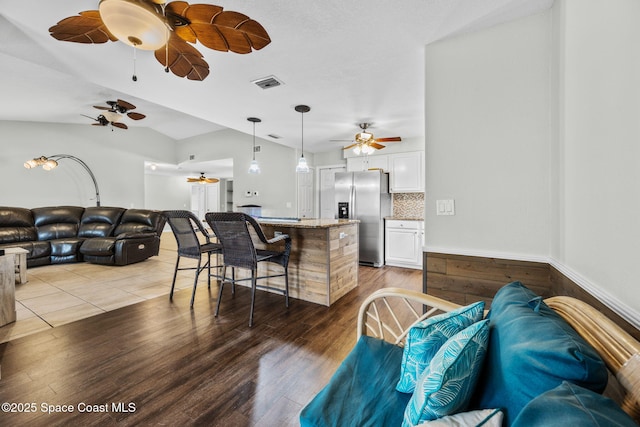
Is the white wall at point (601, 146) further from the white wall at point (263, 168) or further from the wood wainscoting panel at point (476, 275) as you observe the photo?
the white wall at point (263, 168)

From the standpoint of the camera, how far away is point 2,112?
15.7ft

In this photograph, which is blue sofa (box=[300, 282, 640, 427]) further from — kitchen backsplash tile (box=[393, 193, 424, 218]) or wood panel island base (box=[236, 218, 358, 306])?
kitchen backsplash tile (box=[393, 193, 424, 218])

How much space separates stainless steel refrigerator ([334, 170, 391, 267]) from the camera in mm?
5055

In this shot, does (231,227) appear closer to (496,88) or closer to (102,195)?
(496,88)

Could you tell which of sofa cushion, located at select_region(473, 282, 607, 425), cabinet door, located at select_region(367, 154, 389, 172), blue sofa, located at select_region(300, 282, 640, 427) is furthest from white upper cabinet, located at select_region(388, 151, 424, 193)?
sofa cushion, located at select_region(473, 282, 607, 425)

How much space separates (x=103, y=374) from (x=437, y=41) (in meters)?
3.46

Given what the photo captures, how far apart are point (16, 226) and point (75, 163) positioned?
204 cm

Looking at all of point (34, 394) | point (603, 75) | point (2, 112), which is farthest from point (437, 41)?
point (2, 112)

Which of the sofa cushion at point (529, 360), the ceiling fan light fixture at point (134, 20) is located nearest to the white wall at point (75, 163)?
the ceiling fan light fixture at point (134, 20)

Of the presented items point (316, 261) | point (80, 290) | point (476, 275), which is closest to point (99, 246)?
point (80, 290)

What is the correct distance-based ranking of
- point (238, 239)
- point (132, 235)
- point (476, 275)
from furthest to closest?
1. point (132, 235)
2. point (238, 239)
3. point (476, 275)

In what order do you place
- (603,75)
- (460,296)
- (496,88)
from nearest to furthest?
(603,75) → (496,88) → (460,296)

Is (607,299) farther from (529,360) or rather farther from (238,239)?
(238,239)

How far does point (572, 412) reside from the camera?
417 mm
